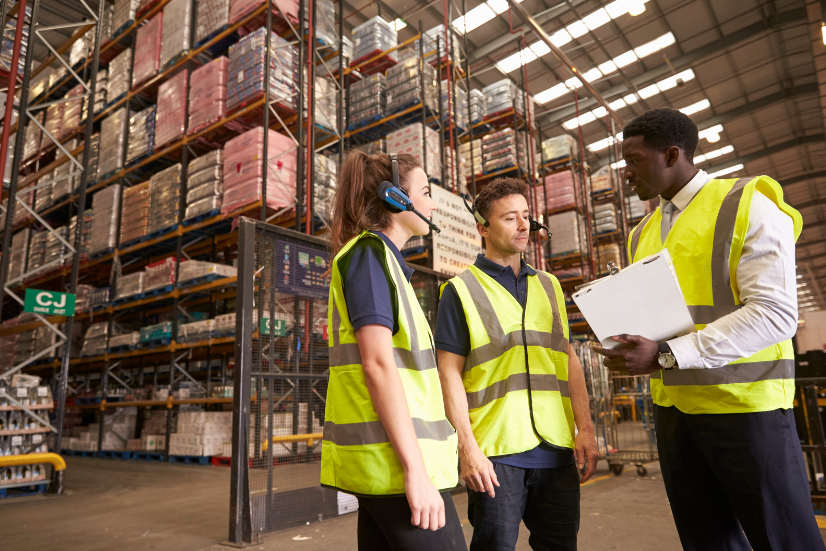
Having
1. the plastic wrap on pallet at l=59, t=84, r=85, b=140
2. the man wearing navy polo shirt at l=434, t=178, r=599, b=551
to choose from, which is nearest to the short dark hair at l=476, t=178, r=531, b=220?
the man wearing navy polo shirt at l=434, t=178, r=599, b=551

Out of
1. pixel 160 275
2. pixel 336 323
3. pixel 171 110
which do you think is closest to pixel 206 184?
pixel 171 110

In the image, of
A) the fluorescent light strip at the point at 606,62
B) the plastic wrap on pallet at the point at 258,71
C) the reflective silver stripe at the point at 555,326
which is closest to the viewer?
the reflective silver stripe at the point at 555,326

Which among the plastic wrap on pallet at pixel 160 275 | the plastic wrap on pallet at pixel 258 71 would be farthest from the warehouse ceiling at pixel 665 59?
the plastic wrap on pallet at pixel 160 275

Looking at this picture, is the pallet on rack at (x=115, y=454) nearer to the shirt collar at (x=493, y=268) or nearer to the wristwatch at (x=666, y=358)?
the shirt collar at (x=493, y=268)

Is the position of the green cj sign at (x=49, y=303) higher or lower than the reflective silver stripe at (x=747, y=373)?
higher

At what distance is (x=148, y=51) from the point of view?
8.92 metres

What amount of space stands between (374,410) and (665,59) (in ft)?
52.5

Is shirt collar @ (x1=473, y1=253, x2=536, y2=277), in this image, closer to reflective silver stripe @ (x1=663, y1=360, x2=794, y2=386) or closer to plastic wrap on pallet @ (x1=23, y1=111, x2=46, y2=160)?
reflective silver stripe @ (x1=663, y1=360, x2=794, y2=386)

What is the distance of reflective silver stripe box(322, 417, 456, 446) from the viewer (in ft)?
4.07

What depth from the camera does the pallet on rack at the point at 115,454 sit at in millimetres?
9434

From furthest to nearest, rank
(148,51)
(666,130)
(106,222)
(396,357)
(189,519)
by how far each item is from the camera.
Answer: (106,222)
(148,51)
(189,519)
(666,130)
(396,357)

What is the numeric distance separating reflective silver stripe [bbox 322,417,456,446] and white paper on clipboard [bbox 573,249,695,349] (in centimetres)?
56

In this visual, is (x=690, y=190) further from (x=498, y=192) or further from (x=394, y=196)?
(x=394, y=196)

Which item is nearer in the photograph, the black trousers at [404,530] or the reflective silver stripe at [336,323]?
the black trousers at [404,530]
